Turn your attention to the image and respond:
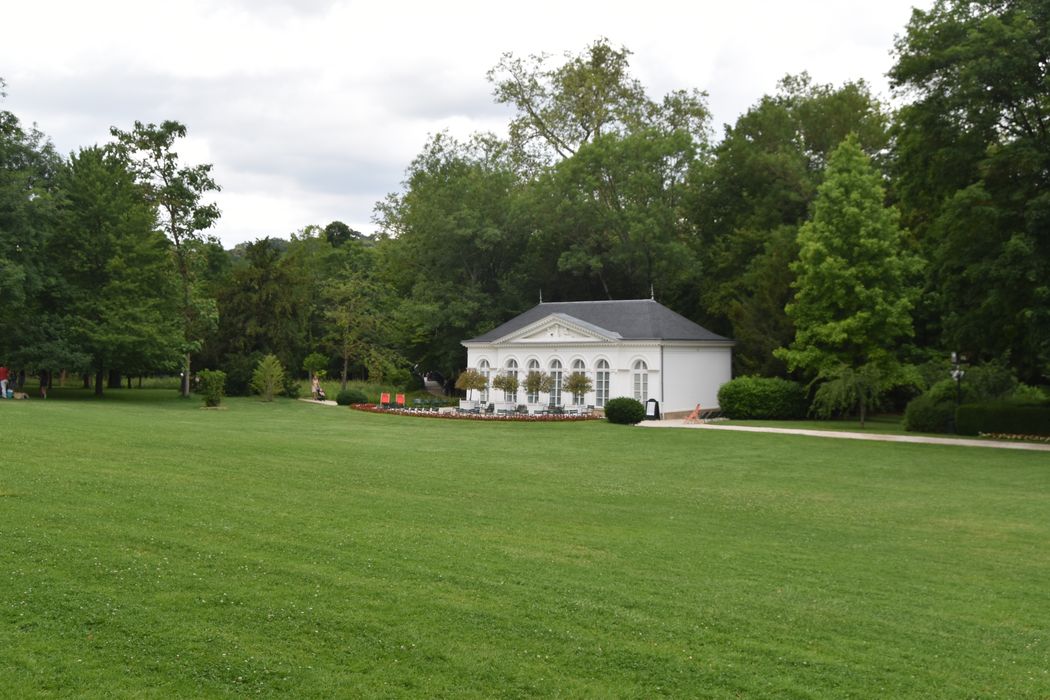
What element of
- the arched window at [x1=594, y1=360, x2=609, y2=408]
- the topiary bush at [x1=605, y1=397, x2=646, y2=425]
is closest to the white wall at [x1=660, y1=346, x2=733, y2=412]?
the arched window at [x1=594, y1=360, x2=609, y2=408]

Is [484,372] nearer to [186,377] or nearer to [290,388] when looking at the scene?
[290,388]

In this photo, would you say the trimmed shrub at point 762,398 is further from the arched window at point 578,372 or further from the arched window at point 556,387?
the arched window at point 556,387

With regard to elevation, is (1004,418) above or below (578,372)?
below

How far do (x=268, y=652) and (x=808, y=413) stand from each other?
119ft

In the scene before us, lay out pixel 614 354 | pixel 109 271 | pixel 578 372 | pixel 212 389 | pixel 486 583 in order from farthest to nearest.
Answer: pixel 109 271, pixel 614 354, pixel 578 372, pixel 212 389, pixel 486 583

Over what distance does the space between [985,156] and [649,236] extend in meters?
22.0

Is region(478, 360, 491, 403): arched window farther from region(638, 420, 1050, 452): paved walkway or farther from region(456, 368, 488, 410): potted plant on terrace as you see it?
region(638, 420, 1050, 452): paved walkway

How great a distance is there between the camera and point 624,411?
35781 mm

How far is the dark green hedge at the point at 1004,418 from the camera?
3112 centimetres

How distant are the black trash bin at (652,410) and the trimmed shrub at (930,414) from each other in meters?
9.87

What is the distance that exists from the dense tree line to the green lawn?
14.9 m

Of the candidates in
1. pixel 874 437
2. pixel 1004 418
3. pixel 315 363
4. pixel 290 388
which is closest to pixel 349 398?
pixel 290 388

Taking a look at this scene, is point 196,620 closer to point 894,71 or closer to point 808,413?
point 894,71

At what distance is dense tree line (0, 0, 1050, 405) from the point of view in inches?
1144
